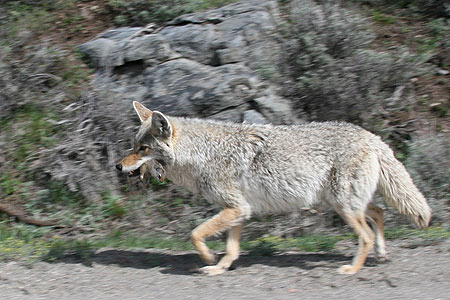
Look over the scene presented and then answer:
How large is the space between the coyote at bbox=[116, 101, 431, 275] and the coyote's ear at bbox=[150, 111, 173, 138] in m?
0.01

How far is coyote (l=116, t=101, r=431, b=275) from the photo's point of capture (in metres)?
6.79

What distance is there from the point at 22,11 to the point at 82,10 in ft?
4.17

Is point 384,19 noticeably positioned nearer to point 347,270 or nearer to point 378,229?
point 378,229

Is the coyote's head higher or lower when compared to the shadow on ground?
higher

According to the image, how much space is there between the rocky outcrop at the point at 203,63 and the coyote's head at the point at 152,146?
2986mm

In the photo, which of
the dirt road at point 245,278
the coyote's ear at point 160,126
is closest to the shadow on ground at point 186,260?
the dirt road at point 245,278

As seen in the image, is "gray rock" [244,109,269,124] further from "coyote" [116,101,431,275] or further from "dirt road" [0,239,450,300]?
"dirt road" [0,239,450,300]

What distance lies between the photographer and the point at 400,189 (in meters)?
6.93

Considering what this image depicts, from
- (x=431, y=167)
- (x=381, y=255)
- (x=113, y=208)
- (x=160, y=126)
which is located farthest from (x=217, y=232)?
(x=431, y=167)

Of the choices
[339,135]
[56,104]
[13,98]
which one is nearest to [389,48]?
[339,135]

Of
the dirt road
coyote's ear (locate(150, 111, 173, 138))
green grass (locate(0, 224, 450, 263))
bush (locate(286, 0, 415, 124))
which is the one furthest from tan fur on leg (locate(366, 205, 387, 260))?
bush (locate(286, 0, 415, 124))

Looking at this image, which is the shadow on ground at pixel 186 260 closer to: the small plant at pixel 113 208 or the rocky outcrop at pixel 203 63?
the small plant at pixel 113 208

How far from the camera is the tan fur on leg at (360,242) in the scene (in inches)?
265

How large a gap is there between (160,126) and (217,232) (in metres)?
1.37
